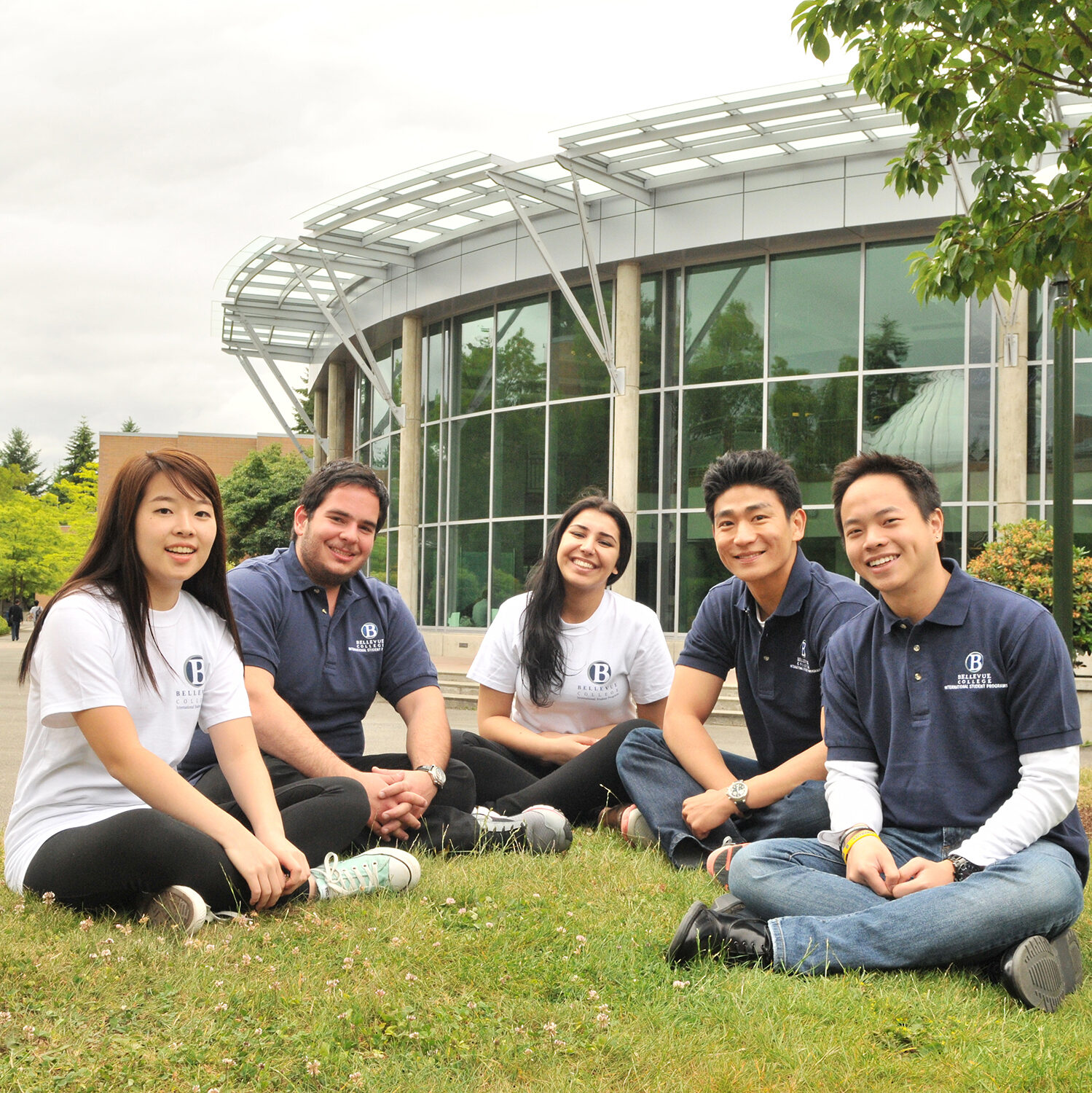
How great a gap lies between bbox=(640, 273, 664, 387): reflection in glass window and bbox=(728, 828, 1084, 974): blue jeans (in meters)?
16.5

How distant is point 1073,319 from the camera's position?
4.95 meters

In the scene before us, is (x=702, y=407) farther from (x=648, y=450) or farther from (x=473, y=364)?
(x=473, y=364)

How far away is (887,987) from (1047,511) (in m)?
14.9

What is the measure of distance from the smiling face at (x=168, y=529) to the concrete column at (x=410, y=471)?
1944 cm

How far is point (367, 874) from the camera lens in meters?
3.79

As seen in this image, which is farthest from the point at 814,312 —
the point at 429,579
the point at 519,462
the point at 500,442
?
the point at 429,579

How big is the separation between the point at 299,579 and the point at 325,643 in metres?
0.30

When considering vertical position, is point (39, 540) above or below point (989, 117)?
below

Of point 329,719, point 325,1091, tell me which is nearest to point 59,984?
point 325,1091

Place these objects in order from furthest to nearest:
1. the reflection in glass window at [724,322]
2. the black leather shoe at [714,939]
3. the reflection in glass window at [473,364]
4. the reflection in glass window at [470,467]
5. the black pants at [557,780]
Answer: the reflection in glass window at [470,467] → the reflection in glass window at [473,364] → the reflection in glass window at [724,322] → the black pants at [557,780] → the black leather shoe at [714,939]

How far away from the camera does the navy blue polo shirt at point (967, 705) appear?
3260 mm

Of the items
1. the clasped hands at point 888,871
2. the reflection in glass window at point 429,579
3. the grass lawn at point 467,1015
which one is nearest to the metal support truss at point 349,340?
the reflection in glass window at point 429,579

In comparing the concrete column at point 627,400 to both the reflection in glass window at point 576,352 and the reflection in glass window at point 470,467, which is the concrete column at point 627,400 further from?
the reflection in glass window at point 470,467

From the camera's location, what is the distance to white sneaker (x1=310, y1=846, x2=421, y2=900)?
3711 millimetres
